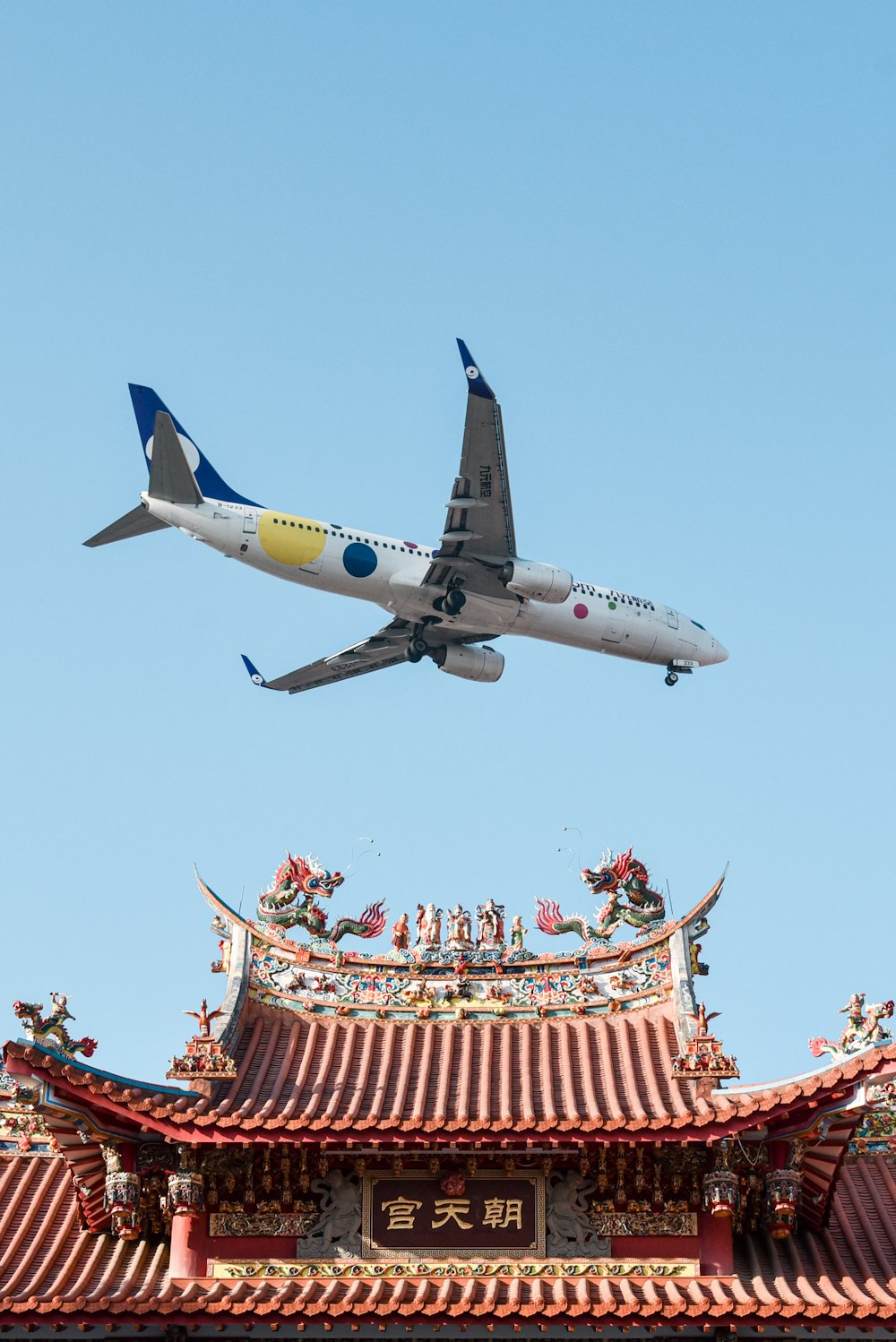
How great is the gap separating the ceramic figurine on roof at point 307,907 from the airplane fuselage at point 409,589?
22.2 m

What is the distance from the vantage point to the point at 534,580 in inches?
2084

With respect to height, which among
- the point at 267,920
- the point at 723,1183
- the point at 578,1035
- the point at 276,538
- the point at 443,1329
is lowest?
the point at 443,1329

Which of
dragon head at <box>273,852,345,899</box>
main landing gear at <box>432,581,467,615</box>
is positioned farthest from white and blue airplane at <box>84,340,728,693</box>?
dragon head at <box>273,852,345,899</box>

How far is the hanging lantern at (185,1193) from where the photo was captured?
24.6 m

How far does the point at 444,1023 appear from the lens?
2805 centimetres

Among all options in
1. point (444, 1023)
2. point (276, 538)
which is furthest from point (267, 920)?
point (276, 538)

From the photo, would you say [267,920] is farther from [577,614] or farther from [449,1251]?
[577,614]

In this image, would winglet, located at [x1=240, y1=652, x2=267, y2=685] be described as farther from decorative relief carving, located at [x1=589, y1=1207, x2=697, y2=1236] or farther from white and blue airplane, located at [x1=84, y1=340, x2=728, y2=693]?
decorative relief carving, located at [x1=589, y1=1207, x2=697, y2=1236]

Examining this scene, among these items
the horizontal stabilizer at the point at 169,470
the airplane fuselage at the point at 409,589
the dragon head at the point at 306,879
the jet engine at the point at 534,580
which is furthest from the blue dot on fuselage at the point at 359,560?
the dragon head at the point at 306,879

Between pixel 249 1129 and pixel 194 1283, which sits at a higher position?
pixel 249 1129

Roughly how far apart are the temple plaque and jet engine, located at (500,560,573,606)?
2956 cm

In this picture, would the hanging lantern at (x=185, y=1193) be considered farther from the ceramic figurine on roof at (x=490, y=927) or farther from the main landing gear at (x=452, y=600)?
the main landing gear at (x=452, y=600)

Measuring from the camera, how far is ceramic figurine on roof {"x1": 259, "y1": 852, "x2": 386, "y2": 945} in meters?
28.8

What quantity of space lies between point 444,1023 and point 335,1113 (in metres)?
3.51
